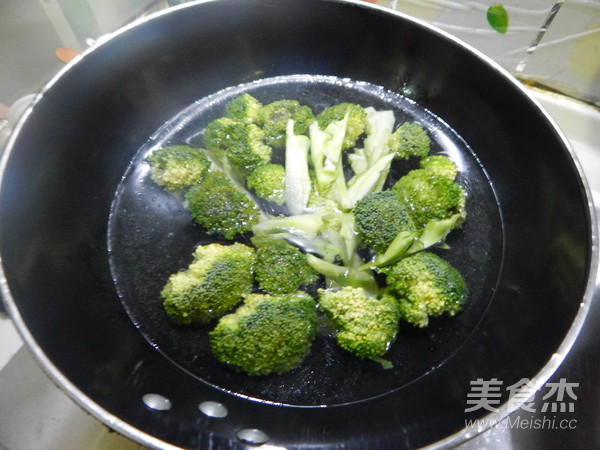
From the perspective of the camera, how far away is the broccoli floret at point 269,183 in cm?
116

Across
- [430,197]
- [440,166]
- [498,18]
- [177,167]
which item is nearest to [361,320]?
[430,197]

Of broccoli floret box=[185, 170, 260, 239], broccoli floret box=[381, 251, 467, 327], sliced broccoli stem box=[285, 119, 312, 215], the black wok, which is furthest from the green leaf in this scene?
broccoli floret box=[185, 170, 260, 239]

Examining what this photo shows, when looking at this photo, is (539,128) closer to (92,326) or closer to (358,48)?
(358,48)

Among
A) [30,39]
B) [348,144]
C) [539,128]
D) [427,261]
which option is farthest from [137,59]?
[539,128]

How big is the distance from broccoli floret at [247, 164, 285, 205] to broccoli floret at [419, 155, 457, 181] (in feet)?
1.28

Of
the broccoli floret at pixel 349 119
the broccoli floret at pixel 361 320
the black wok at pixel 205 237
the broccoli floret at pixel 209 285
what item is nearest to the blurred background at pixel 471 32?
the black wok at pixel 205 237

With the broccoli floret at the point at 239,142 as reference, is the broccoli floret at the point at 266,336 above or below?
below

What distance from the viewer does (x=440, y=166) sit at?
119 cm

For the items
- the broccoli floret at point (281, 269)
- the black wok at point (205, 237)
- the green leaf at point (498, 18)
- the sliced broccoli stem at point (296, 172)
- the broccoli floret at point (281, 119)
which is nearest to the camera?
the black wok at point (205, 237)

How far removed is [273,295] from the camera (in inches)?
40.9

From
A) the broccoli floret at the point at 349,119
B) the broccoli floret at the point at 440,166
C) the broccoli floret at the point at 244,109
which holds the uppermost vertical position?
the broccoli floret at the point at 244,109

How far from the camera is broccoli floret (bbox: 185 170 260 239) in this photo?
1.12 metres

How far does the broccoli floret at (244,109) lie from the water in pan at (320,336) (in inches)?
3.1

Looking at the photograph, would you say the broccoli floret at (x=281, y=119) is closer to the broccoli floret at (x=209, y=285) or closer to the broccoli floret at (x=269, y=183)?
the broccoli floret at (x=269, y=183)
